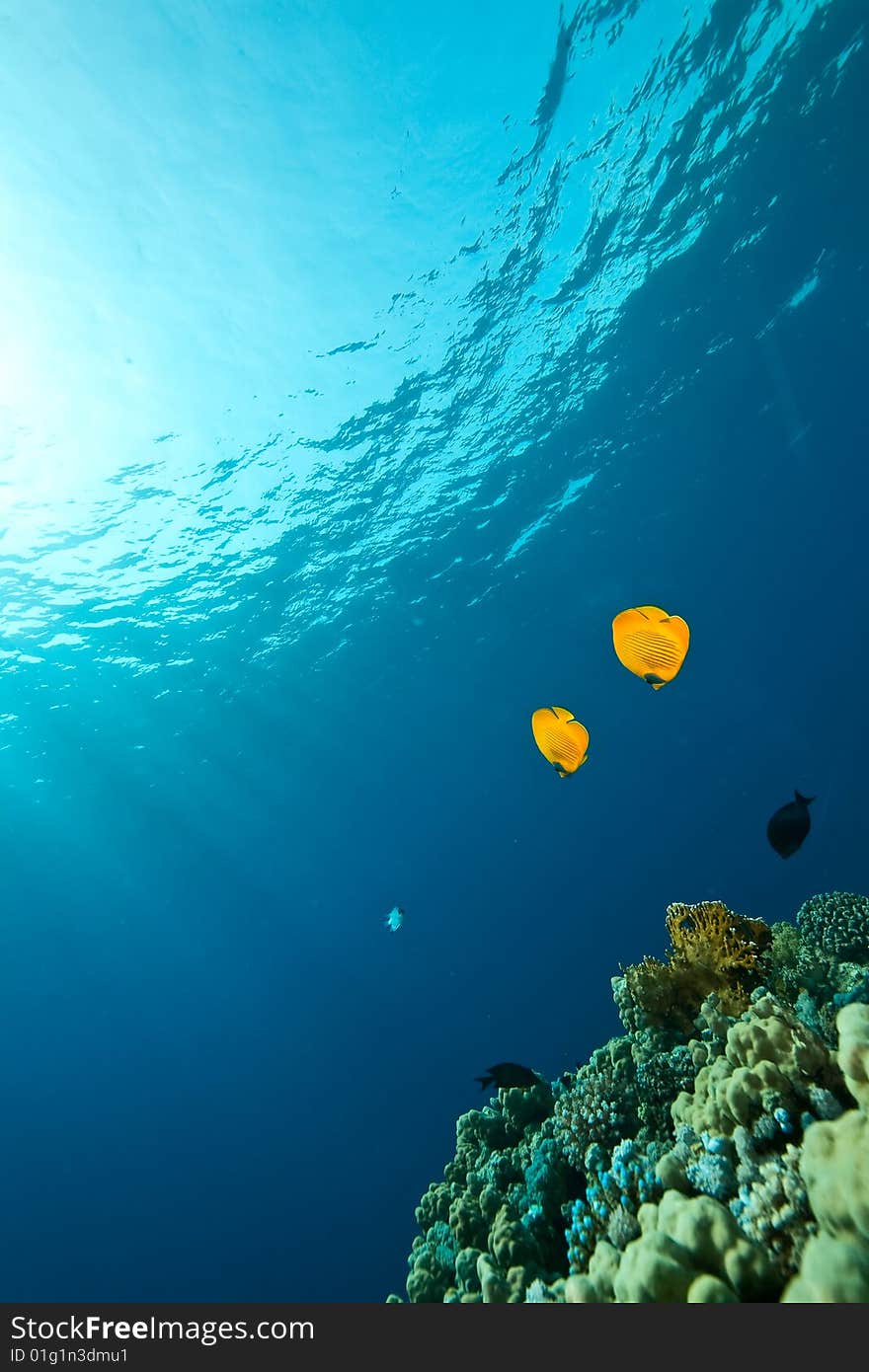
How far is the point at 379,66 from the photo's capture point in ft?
34.1

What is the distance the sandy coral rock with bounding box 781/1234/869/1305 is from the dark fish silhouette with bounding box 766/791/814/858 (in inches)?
128

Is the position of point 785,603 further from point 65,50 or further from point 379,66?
point 65,50

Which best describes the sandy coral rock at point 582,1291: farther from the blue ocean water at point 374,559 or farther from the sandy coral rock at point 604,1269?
the blue ocean water at point 374,559

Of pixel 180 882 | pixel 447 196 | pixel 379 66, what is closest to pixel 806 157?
pixel 447 196

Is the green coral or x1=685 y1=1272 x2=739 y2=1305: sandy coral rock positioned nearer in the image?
x1=685 y1=1272 x2=739 y2=1305: sandy coral rock

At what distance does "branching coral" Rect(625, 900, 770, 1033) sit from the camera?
5246 mm

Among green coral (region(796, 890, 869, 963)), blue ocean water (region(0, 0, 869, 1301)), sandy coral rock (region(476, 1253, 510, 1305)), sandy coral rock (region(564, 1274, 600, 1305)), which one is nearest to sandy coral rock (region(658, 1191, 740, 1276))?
sandy coral rock (region(564, 1274, 600, 1305))

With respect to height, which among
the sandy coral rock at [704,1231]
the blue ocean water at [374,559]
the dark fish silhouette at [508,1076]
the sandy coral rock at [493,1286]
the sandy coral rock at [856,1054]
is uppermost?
the blue ocean water at [374,559]

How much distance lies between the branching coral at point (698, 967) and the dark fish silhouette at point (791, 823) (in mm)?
1027

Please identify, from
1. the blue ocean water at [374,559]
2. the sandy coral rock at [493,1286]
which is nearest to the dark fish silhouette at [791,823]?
the sandy coral rock at [493,1286]

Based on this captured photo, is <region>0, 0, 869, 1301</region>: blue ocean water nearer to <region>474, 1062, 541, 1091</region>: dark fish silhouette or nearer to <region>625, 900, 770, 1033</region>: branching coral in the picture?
<region>625, 900, 770, 1033</region>: branching coral

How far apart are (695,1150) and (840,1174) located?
161cm

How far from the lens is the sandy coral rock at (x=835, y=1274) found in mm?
1835

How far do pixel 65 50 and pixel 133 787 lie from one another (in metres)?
32.7
